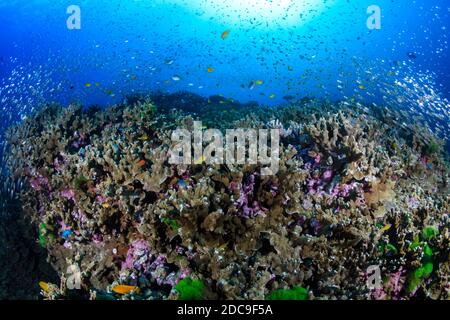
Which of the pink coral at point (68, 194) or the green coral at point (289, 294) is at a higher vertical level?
the pink coral at point (68, 194)

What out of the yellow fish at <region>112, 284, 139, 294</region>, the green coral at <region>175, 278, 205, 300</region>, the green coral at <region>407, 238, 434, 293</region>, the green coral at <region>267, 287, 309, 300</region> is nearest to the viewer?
the green coral at <region>267, 287, 309, 300</region>

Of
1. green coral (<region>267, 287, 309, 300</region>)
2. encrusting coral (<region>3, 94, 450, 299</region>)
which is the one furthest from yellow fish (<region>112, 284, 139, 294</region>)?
green coral (<region>267, 287, 309, 300</region>)

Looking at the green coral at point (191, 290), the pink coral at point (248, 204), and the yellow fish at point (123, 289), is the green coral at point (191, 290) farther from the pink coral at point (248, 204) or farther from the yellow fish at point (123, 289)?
the pink coral at point (248, 204)

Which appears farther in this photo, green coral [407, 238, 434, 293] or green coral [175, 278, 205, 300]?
green coral [407, 238, 434, 293]

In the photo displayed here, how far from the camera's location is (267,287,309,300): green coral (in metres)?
2.59

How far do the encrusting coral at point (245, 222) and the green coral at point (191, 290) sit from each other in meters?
0.01

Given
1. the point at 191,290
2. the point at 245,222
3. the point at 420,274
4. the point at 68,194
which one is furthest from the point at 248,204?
the point at 68,194

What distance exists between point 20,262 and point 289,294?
493 cm

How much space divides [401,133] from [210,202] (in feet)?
22.2

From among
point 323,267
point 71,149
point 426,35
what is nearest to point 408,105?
point 323,267

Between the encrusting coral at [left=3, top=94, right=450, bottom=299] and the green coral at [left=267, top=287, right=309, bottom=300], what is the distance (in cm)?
2

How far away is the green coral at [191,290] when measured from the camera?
2715 millimetres

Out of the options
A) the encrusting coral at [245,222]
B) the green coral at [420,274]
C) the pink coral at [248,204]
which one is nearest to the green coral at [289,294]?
the encrusting coral at [245,222]

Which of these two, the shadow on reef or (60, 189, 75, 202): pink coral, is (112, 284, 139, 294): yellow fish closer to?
(60, 189, 75, 202): pink coral
